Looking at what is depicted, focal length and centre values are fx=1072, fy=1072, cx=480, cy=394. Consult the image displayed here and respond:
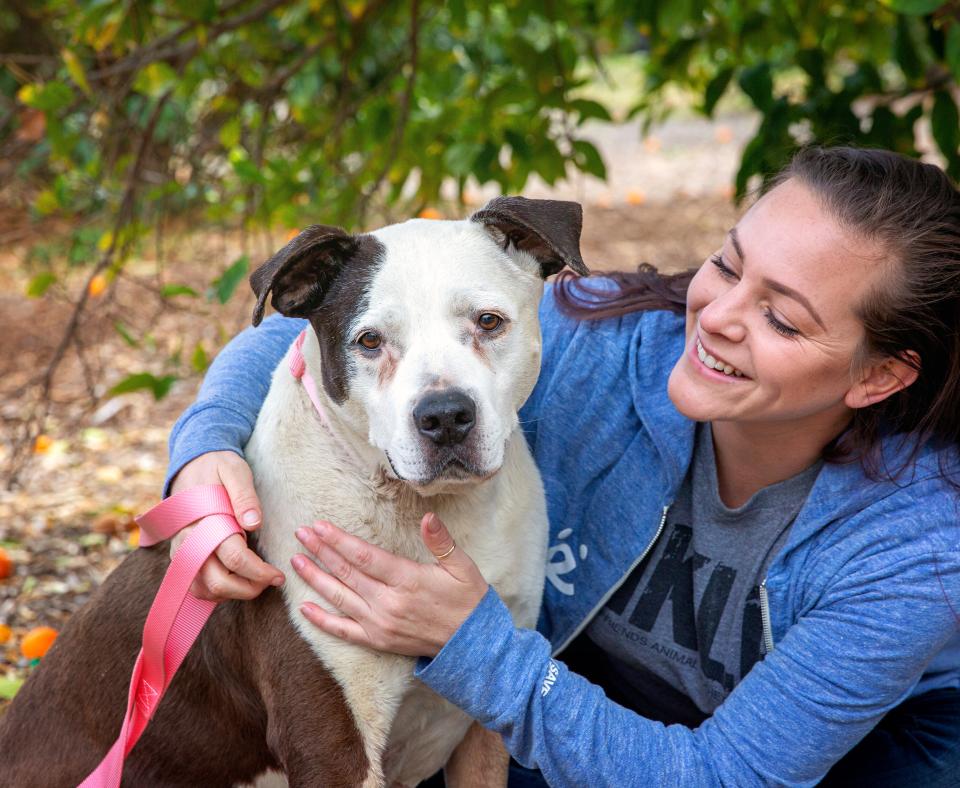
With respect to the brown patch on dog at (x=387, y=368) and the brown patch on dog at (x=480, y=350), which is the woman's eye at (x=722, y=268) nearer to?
the brown patch on dog at (x=480, y=350)

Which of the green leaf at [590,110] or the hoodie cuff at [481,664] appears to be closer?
the hoodie cuff at [481,664]

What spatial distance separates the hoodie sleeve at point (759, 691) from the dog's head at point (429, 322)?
0.36 meters

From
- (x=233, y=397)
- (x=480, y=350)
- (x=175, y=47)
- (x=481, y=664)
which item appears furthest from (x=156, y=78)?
(x=481, y=664)

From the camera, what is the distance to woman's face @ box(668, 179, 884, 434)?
2117mm

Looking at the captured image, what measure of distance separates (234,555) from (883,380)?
136cm

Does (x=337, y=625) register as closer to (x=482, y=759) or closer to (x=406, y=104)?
(x=482, y=759)

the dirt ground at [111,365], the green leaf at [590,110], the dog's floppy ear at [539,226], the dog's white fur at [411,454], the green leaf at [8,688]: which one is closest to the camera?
the dog's white fur at [411,454]

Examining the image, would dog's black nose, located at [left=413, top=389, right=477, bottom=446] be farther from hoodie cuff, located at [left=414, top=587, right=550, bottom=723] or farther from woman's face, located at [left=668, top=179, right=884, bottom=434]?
woman's face, located at [left=668, top=179, right=884, bottom=434]

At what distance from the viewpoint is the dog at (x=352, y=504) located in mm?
2061

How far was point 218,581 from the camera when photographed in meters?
2.07

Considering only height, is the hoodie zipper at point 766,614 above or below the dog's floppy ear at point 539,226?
below

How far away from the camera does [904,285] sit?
2.14 m

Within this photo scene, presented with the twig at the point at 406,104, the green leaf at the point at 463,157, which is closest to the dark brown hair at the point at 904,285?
the green leaf at the point at 463,157

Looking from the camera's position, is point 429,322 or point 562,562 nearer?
point 429,322
